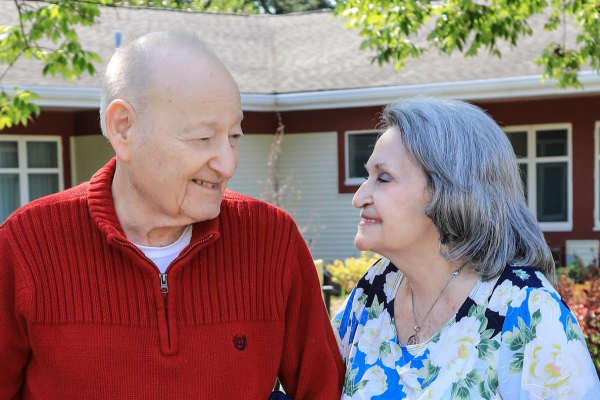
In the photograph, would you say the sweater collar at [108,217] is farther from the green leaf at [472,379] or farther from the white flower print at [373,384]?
the green leaf at [472,379]

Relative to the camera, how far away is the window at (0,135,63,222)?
11.9 metres

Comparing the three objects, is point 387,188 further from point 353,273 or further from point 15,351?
point 353,273

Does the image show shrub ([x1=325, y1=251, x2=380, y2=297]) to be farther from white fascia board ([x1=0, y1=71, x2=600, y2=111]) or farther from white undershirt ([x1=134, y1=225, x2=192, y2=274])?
white undershirt ([x1=134, y1=225, x2=192, y2=274])

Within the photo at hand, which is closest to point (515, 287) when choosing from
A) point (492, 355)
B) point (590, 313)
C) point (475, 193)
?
point (492, 355)

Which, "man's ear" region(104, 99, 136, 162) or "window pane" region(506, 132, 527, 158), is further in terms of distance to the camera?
"window pane" region(506, 132, 527, 158)

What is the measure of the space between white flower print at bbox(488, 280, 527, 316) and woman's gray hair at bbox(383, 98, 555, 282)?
7 cm

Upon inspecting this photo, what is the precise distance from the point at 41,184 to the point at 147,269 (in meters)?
11.0

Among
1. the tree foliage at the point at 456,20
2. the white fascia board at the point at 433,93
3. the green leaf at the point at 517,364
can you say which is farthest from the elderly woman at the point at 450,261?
the white fascia board at the point at 433,93

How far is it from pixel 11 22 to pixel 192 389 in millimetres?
11849

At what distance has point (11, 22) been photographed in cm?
1240

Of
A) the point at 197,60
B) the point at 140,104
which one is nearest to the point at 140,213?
the point at 140,104

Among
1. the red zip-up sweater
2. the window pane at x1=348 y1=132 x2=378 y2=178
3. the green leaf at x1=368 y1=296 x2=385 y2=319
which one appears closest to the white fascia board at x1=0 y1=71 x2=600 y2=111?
the window pane at x1=348 y1=132 x2=378 y2=178

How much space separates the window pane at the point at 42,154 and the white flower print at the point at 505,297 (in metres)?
11.0

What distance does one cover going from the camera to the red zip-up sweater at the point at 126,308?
1960 millimetres
